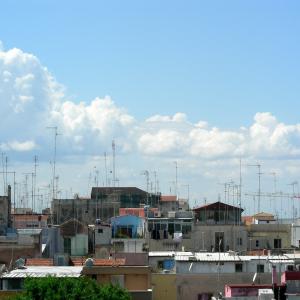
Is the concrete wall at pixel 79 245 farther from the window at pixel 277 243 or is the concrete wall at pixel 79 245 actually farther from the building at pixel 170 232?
the window at pixel 277 243

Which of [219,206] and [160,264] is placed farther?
[219,206]

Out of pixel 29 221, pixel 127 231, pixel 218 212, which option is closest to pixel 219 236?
pixel 127 231

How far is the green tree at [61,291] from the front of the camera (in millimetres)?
39250

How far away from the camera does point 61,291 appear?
39.5 meters

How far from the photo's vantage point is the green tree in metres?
39.2

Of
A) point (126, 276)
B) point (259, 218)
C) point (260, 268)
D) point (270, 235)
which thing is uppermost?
point (259, 218)

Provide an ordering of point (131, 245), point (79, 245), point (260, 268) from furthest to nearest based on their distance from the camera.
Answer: point (131, 245) → point (79, 245) → point (260, 268)

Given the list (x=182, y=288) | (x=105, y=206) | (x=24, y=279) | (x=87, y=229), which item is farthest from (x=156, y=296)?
(x=105, y=206)

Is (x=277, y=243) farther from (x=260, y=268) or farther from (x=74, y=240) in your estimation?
(x=260, y=268)

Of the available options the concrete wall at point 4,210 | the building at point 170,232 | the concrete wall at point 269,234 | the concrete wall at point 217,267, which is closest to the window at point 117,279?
the concrete wall at point 217,267

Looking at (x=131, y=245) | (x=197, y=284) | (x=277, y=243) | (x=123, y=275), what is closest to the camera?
(x=123, y=275)

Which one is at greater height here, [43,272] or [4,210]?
[4,210]

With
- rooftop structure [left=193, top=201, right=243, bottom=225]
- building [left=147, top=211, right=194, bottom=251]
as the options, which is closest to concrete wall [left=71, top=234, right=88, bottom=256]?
building [left=147, top=211, right=194, bottom=251]

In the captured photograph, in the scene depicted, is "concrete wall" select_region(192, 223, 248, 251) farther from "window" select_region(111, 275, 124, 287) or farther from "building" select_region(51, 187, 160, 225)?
"window" select_region(111, 275, 124, 287)
